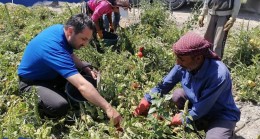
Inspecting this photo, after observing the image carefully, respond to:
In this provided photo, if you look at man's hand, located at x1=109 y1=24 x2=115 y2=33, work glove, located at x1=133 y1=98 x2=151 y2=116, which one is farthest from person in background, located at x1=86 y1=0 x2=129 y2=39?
work glove, located at x1=133 y1=98 x2=151 y2=116

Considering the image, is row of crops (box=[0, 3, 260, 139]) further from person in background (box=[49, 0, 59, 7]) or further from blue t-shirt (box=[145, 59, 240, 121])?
person in background (box=[49, 0, 59, 7])

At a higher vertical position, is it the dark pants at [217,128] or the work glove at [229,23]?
the work glove at [229,23]

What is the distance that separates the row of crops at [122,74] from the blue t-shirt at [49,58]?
28 cm

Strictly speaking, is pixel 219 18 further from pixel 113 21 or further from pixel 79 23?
pixel 79 23

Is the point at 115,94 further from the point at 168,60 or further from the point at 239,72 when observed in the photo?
the point at 239,72

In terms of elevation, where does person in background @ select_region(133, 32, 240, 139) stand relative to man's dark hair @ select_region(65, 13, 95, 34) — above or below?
below

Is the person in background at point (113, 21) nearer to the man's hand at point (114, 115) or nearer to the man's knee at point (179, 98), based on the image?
the man's knee at point (179, 98)

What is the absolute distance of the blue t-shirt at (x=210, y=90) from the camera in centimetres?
287

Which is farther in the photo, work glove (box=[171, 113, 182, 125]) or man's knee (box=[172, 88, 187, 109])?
man's knee (box=[172, 88, 187, 109])

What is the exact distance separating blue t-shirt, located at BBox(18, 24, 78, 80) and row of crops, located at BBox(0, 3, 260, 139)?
0.28 metres

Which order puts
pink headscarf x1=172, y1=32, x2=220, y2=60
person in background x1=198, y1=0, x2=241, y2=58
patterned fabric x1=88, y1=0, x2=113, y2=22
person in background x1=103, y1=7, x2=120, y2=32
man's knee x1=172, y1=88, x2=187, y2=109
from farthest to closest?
1. person in background x1=103, y1=7, x2=120, y2=32
2. patterned fabric x1=88, y1=0, x2=113, y2=22
3. person in background x1=198, y1=0, x2=241, y2=58
4. man's knee x1=172, y1=88, x2=187, y2=109
5. pink headscarf x1=172, y1=32, x2=220, y2=60

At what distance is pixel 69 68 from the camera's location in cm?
315

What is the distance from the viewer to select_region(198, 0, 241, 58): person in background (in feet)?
14.9

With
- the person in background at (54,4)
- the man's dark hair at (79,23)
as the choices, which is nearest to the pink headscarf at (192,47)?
the man's dark hair at (79,23)
